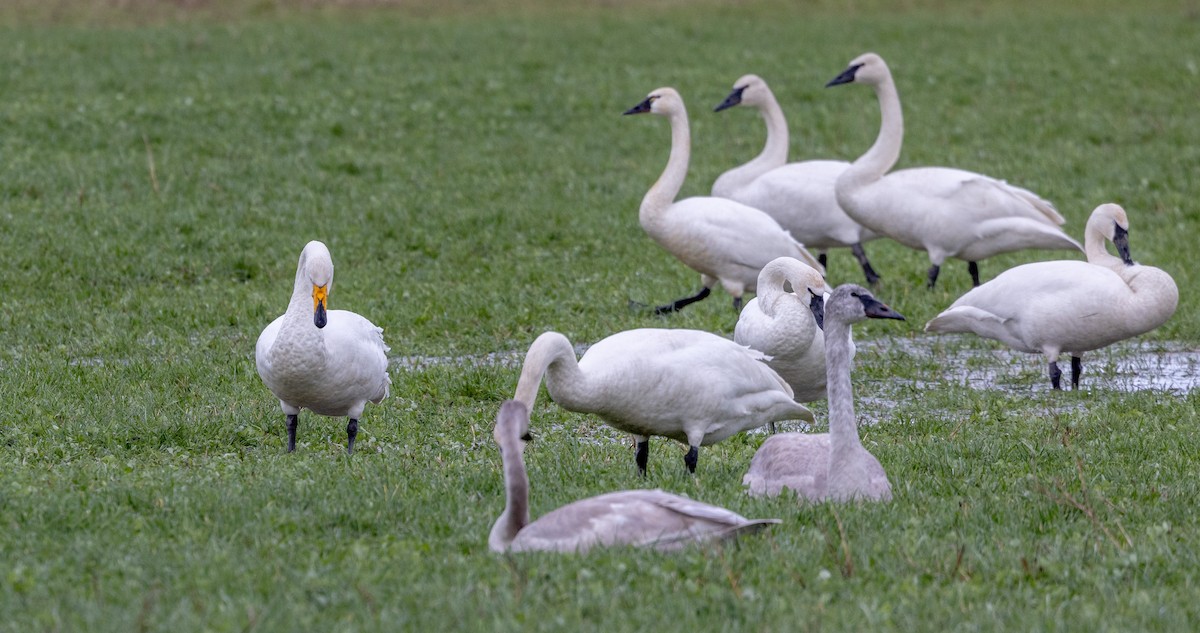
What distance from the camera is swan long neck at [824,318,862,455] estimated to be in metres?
5.89

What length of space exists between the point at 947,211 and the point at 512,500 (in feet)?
23.0

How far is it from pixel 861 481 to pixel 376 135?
11.5 metres

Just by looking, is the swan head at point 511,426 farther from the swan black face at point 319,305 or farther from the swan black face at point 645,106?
the swan black face at point 645,106

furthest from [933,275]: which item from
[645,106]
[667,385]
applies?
[667,385]

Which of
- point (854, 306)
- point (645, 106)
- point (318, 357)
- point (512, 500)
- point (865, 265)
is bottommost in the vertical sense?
point (865, 265)

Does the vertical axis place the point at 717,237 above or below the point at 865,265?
above

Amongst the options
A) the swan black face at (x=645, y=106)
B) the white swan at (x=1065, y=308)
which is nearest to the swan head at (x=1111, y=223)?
the white swan at (x=1065, y=308)

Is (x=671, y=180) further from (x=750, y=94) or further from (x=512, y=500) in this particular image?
(x=512, y=500)

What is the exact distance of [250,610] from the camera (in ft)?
13.9

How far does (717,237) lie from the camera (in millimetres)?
10812

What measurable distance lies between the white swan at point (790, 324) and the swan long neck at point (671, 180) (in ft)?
10.7

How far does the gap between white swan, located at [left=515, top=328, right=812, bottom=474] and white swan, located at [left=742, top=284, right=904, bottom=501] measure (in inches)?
14.8

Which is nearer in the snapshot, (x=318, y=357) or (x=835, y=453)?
(x=835, y=453)

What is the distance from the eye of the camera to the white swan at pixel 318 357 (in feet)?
23.0
